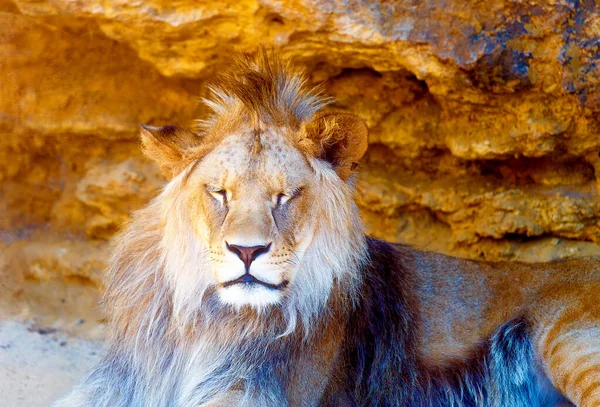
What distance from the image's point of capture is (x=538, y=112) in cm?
487

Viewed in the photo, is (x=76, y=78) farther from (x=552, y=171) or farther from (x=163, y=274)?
(x=552, y=171)

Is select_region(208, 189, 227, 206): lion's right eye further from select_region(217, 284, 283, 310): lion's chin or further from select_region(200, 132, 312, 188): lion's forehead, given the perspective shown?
select_region(217, 284, 283, 310): lion's chin

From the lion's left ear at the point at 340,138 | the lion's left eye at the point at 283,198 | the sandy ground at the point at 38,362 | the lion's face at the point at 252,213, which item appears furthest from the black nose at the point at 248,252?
the sandy ground at the point at 38,362

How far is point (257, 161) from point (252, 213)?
0.89ft

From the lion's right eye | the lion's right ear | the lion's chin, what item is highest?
the lion's right ear

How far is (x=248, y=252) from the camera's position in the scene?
338 cm

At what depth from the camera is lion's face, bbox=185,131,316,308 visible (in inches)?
135

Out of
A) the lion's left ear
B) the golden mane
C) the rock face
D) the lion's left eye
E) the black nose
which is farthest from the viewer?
the rock face

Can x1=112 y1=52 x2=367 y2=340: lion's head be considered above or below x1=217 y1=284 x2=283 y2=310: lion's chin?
above

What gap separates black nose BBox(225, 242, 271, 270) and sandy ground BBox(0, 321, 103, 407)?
6.24 feet

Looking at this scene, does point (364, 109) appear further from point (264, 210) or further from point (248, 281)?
point (248, 281)

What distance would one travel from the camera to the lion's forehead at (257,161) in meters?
3.64

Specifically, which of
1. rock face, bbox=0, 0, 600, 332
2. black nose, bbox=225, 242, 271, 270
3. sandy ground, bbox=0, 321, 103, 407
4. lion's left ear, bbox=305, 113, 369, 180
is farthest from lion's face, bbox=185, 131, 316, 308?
sandy ground, bbox=0, 321, 103, 407

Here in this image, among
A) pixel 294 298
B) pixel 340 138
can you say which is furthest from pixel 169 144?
pixel 294 298
